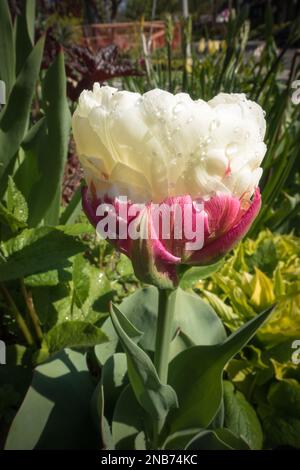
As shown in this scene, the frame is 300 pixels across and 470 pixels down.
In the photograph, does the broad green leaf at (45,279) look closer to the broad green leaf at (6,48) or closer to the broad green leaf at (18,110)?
the broad green leaf at (18,110)

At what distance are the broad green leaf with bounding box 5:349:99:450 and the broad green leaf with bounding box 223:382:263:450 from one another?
24cm

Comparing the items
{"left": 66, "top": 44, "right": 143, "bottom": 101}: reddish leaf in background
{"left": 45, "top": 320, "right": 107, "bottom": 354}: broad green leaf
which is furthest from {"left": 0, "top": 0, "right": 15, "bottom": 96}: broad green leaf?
{"left": 45, "top": 320, "right": 107, "bottom": 354}: broad green leaf

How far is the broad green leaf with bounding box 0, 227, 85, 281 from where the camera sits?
0.73m

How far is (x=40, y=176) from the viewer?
90 cm

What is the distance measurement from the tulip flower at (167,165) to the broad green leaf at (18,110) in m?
0.45

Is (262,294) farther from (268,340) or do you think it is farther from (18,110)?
(18,110)

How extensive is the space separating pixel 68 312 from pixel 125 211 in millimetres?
493

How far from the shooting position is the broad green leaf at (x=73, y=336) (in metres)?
0.73

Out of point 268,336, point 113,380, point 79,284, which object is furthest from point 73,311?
point 268,336

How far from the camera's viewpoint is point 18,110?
2.90ft

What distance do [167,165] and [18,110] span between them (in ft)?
1.83

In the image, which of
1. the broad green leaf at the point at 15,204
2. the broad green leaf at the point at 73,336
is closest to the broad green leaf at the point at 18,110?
the broad green leaf at the point at 15,204
